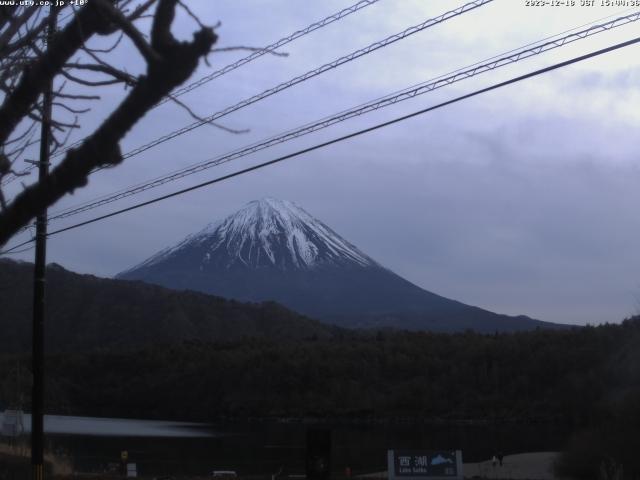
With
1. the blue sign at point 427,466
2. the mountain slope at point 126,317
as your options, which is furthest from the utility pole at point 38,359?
the mountain slope at point 126,317

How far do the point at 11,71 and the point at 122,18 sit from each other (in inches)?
73.4

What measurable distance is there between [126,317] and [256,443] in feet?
218

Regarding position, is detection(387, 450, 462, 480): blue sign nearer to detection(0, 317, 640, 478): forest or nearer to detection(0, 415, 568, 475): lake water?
detection(0, 415, 568, 475): lake water

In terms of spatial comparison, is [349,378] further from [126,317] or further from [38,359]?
[38,359]

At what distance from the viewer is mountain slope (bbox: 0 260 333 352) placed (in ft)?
358

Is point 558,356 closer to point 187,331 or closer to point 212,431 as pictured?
point 212,431

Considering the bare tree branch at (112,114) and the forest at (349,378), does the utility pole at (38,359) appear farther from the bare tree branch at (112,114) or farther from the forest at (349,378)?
the forest at (349,378)

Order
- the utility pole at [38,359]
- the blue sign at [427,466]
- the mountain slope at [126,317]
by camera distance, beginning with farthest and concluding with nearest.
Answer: the mountain slope at [126,317] → the blue sign at [427,466] → the utility pole at [38,359]

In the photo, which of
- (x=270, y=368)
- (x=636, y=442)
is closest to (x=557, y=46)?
(x=636, y=442)

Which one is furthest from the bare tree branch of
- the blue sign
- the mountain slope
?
the mountain slope

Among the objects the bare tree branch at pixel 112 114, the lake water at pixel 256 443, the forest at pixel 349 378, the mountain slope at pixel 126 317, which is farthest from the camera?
the mountain slope at pixel 126 317

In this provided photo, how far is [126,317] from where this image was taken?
118m

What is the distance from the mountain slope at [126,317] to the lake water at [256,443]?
36930 millimetres

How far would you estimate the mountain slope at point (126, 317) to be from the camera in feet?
358
